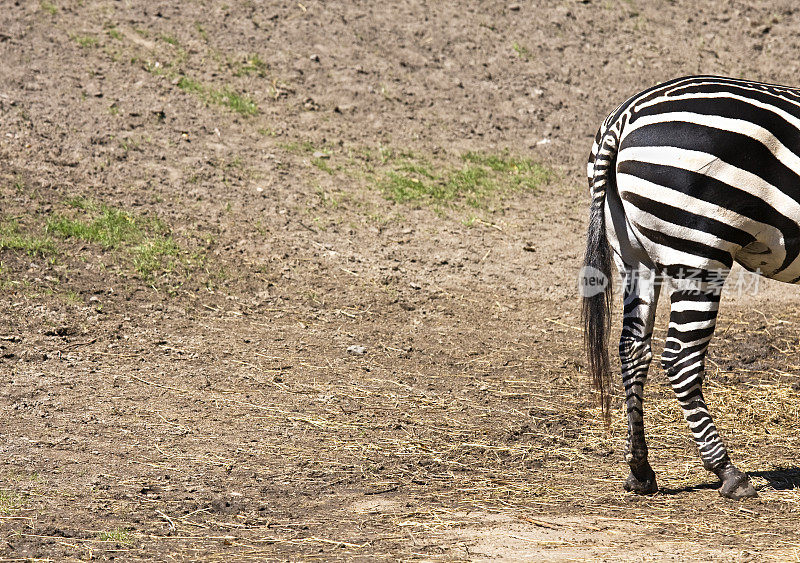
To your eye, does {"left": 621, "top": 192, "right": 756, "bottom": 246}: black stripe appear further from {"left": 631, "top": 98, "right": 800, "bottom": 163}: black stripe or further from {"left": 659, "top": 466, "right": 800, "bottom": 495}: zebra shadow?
{"left": 659, "top": 466, "right": 800, "bottom": 495}: zebra shadow

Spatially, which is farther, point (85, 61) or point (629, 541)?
point (85, 61)

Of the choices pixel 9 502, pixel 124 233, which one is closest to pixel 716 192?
pixel 9 502

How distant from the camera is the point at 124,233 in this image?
8656 millimetres

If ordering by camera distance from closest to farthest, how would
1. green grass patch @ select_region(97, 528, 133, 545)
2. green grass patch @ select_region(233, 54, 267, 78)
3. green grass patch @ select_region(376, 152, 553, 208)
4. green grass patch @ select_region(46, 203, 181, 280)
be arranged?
green grass patch @ select_region(97, 528, 133, 545) → green grass patch @ select_region(46, 203, 181, 280) → green grass patch @ select_region(376, 152, 553, 208) → green grass patch @ select_region(233, 54, 267, 78)

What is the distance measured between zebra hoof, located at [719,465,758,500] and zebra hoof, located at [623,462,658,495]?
1.24ft

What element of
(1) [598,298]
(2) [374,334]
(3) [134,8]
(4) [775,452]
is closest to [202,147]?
(3) [134,8]

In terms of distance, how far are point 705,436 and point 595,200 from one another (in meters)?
1.46

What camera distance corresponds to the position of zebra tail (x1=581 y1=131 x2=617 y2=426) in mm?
4938

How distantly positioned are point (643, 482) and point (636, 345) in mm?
775

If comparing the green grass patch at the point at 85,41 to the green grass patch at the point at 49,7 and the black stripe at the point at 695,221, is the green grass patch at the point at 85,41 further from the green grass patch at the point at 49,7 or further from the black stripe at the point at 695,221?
the black stripe at the point at 695,221

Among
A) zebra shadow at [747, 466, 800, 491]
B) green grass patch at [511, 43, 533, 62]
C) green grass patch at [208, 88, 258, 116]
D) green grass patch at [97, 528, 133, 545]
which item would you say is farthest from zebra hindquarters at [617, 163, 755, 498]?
green grass patch at [511, 43, 533, 62]

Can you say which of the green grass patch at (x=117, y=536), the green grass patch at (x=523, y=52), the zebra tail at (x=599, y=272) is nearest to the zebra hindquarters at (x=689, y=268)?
the zebra tail at (x=599, y=272)

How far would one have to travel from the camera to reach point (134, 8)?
12.1 metres

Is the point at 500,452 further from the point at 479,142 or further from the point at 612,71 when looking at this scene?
the point at 612,71
